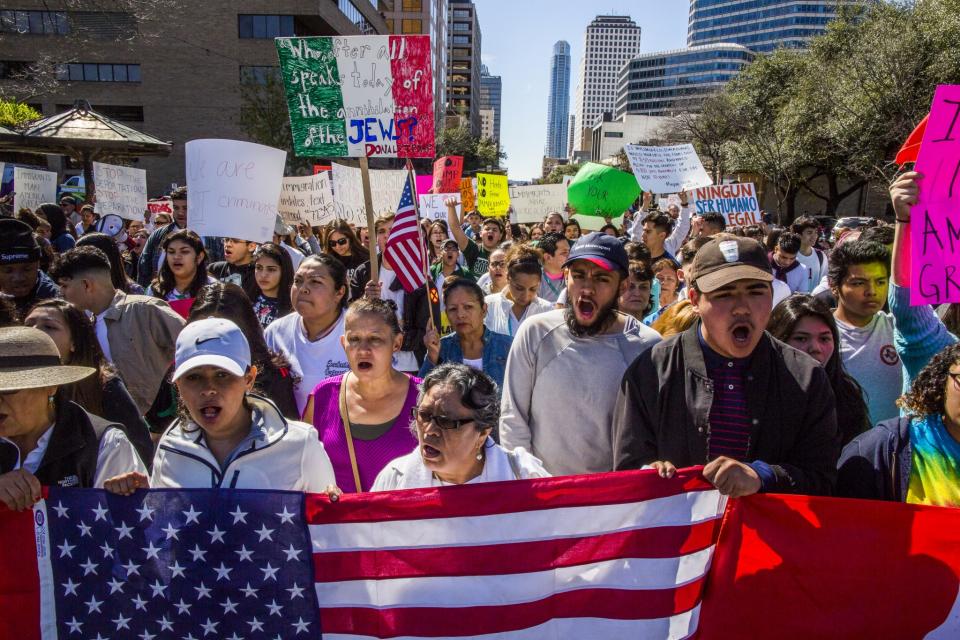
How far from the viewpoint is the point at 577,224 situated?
12.4 metres

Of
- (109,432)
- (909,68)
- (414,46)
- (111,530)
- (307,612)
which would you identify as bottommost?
(307,612)

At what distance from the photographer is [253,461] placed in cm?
241

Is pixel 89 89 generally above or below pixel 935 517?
above

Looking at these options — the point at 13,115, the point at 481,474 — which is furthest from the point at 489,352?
the point at 13,115

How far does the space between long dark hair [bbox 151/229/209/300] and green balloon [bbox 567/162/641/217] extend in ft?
23.9

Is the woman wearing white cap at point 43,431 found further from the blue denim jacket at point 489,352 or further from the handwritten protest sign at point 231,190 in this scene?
the handwritten protest sign at point 231,190

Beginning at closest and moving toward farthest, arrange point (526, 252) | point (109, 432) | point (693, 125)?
1. point (109, 432)
2. point (526, 252)
3. point (693, 125)

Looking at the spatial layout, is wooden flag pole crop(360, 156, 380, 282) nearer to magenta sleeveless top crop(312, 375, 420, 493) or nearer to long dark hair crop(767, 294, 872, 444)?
magenta sleeveless top crop(312, 375, 420, 493)

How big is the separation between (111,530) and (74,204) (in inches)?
548

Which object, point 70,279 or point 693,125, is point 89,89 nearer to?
point 693,125

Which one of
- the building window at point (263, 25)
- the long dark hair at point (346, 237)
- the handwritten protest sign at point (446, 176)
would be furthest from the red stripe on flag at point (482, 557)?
the building window at point (263, 25)

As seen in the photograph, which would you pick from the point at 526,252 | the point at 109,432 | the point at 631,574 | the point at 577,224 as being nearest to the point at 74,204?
the point at 577,224

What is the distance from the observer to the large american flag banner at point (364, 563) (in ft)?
7.63

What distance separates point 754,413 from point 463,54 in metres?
148
